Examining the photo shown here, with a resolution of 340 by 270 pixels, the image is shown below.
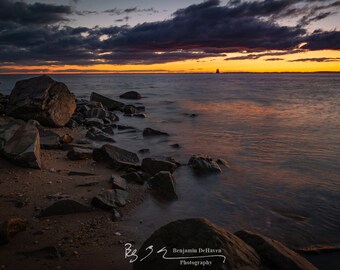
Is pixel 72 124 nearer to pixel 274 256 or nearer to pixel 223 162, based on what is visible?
pixel 223 162

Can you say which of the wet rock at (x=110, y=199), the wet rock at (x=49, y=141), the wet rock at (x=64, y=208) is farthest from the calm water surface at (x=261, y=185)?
the wet rock at (x=49, y=141)

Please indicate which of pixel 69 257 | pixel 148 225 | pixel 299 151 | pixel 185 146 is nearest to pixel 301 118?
pixel 299 151

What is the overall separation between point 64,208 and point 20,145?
2.68 meters

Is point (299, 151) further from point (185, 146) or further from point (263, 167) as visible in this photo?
point (185, 146)

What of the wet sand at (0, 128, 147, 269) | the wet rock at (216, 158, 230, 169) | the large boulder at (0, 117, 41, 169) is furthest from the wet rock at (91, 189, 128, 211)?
the wet rock at (216, 158, 230, 169)

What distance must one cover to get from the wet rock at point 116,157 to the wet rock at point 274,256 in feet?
16.2

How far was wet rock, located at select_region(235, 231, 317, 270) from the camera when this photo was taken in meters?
3.76

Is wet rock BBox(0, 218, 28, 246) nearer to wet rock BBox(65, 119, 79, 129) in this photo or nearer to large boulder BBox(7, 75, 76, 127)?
large boulder BBox(7, 75, 76, 127)

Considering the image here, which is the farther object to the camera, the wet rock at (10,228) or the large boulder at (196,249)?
the wet rock at (10,228)

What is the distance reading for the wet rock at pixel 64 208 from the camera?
5.44 meters

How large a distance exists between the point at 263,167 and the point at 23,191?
6.72 m

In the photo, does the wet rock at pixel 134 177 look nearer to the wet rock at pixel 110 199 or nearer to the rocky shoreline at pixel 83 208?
the rocky shoreline at pixel 83 208

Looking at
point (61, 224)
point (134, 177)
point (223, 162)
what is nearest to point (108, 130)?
point (223, 162)

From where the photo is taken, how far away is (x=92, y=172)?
788 centimetres
